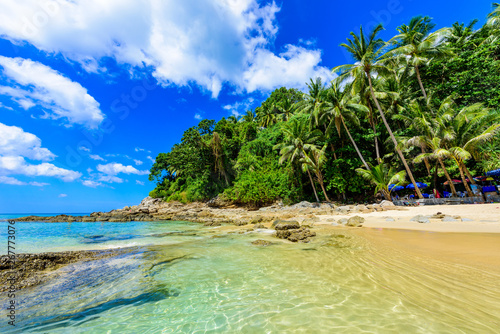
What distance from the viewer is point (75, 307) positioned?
3.07 m

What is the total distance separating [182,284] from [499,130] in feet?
62.8

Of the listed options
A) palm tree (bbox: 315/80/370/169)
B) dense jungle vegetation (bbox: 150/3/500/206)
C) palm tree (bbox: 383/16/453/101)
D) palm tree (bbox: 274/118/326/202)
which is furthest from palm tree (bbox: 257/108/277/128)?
palm tree (bbox: 383/16/453/101)

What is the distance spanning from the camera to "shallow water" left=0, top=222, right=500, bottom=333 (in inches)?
92.7

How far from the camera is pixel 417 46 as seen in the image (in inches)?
728

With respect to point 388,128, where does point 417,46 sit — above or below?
above

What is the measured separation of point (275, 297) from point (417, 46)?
1006 inches

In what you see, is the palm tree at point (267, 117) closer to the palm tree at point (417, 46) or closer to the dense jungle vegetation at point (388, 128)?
the dense jungle vegetation at point (388, 128)

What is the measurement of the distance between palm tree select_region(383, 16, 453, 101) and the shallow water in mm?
20769

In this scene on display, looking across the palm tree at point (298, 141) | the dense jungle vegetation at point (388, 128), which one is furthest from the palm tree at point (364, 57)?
the palm tree at point (298, 141)

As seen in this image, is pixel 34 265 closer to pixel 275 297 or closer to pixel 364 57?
pixel 275 297

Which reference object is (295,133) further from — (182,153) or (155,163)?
(155,163)

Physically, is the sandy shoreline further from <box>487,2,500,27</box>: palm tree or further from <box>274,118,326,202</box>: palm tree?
<box>487,2,500,27</box>: palm tree

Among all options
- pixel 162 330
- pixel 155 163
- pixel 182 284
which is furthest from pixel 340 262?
pixel 155 163

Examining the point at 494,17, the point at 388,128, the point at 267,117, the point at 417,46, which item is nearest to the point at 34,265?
the point at 388,128
